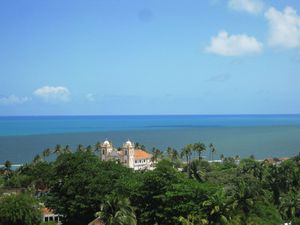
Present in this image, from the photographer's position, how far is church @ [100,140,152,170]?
96625 millimetres

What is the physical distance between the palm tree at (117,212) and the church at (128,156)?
60441mm

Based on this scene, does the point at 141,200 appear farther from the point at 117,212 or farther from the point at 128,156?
the point at 128,156

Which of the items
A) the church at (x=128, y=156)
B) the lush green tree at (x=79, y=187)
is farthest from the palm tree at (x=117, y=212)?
the church at (x=128, y=156)

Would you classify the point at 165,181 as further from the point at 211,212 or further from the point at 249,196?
the point at 249,196

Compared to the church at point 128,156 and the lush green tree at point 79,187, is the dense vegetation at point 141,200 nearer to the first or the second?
the lush green tree at point 79,187

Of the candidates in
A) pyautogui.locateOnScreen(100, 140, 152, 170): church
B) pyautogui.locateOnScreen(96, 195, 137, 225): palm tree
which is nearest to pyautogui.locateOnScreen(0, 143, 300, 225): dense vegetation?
pyautogui.locateOnScreen(96, 195, 137, 225): palm tree

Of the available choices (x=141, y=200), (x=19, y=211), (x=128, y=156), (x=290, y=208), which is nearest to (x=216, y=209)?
(x=141, y=200)

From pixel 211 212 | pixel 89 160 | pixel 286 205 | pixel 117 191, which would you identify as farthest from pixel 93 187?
Result: pixel 286 205

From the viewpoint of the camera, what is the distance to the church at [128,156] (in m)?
96.6

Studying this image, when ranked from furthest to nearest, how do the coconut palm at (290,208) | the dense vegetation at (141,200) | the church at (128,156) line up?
the church at (128,156) < the coconut palm at (290,208) < the dense vegetation at (141,200)

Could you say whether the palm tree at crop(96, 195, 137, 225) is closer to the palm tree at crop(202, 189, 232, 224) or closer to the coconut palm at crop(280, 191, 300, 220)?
the palm tree at crop(202, 189, 232, 224)

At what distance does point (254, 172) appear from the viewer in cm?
7106

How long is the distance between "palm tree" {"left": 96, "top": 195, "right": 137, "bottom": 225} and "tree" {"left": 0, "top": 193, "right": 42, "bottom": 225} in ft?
49.6

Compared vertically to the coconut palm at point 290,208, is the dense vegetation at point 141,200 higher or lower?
higher
